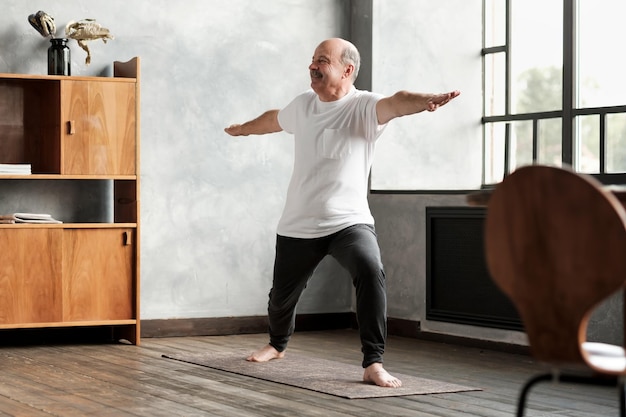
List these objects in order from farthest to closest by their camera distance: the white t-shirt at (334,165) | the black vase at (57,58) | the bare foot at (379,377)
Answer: the black vase at (57,58), the white t-shirt at (334,165), the bare foot at (379,377)

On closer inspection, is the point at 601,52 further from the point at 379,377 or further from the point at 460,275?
the point at 379,377

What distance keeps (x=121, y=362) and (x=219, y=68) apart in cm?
206

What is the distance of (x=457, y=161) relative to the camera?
21.6 feet

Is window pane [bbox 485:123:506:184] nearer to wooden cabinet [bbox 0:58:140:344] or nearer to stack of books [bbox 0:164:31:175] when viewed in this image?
wooden cabinet [bbox 0:58:140:344]

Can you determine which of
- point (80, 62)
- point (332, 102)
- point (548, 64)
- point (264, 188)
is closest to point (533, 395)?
point (332, 102)

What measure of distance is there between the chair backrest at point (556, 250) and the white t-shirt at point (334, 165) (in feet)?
8.03

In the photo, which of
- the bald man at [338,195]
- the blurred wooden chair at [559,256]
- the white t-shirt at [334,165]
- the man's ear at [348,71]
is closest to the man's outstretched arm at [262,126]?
the bald man at [338,195]

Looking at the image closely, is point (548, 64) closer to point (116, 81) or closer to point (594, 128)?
point (594, 128)

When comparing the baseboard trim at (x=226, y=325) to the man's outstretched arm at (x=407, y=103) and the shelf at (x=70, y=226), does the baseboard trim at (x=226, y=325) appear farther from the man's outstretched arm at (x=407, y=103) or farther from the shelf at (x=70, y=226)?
the man's outstretched arm at (x=407, y=103)

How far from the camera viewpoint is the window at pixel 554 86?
18.1 ft

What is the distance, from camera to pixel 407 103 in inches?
163

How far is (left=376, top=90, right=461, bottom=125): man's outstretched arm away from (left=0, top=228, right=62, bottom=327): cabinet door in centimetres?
205

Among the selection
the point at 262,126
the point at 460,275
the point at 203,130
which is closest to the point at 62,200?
the point at 203,130

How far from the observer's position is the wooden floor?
3.82 meters
